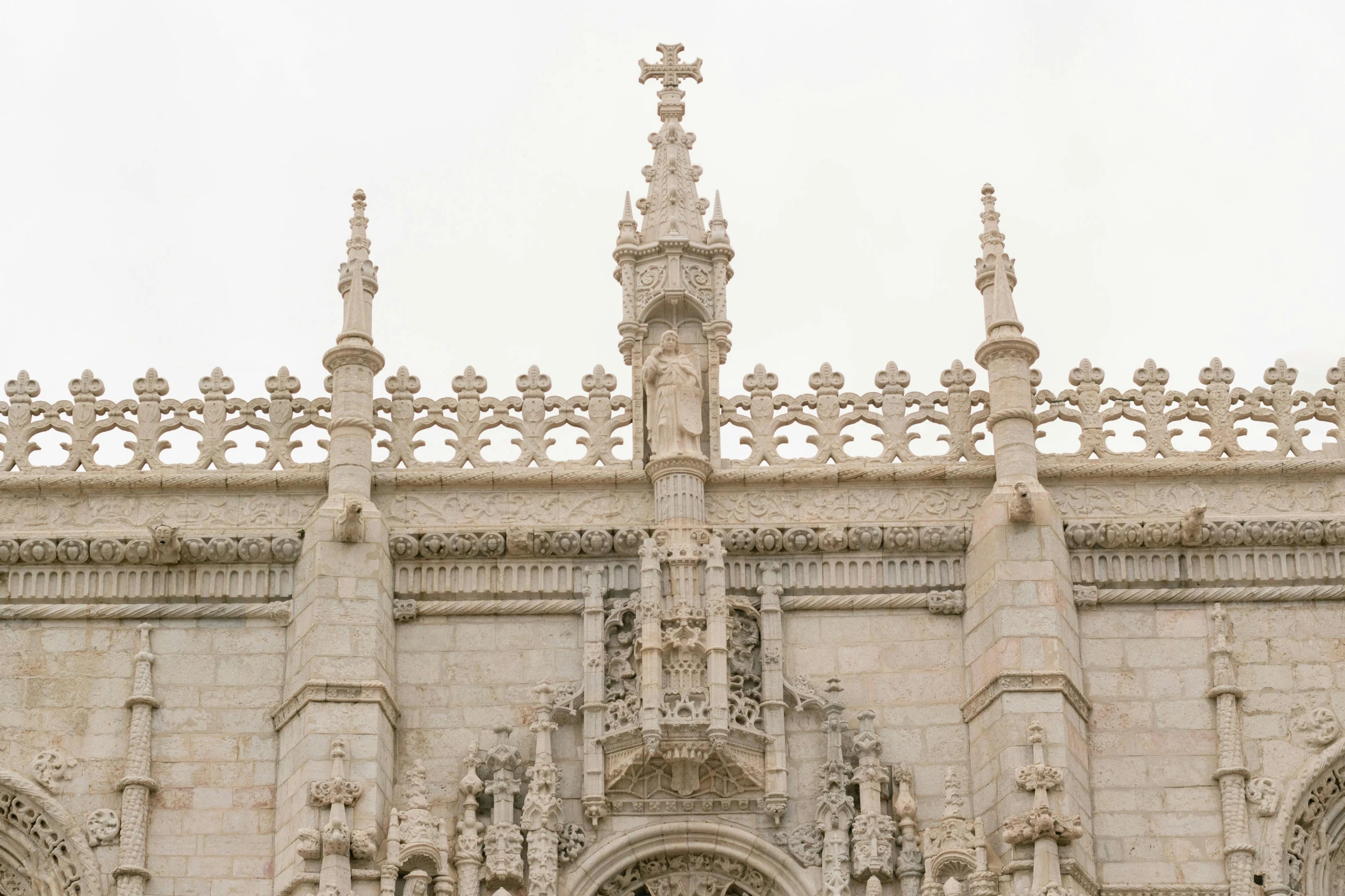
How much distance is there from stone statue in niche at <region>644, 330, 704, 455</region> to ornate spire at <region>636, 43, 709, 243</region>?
1154 millimetres

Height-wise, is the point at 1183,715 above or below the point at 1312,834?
above

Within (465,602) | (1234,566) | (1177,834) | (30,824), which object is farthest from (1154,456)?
(30,824)

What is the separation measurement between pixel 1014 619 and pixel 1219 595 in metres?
1.90

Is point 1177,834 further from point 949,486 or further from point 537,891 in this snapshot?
point 537,891

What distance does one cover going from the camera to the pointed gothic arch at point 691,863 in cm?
2200

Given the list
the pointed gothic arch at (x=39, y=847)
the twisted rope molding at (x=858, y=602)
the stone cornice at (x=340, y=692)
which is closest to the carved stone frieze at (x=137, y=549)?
the stone cornice at (x=340, y=692)

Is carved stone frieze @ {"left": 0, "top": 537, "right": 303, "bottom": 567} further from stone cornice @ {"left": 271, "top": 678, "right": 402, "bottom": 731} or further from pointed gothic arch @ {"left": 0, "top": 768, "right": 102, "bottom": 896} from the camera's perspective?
pointed gothic arch @ {"left": 0, "top": 768, "right": 102, "bottom": 896}

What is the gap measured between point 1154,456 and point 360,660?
269 inches

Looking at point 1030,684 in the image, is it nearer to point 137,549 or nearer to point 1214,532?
point 1214,532

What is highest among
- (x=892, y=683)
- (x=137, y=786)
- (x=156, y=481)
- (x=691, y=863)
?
(x=156, y=481)

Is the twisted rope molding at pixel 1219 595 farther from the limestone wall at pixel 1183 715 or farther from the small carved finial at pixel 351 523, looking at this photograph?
the small carved finial at pixel 351 523

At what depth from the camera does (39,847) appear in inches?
875

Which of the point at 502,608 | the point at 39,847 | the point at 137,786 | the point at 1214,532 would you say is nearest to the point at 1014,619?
the point at 1214,532

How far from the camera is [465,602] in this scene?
23.1 m
